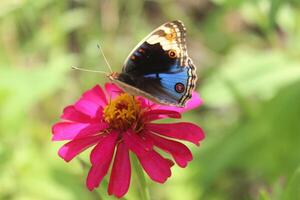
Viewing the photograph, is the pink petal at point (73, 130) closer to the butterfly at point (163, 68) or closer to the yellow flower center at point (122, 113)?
the yellow flower center at point (122, 113)

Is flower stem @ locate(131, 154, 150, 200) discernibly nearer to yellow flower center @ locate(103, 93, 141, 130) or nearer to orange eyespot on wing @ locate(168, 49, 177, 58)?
yellow flower center @ locate(103, 93, 141, 130)

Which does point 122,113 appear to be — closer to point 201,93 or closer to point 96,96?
point 96,96

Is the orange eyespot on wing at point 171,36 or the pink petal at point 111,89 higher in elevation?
the orange eyespot on wing at point 171,36

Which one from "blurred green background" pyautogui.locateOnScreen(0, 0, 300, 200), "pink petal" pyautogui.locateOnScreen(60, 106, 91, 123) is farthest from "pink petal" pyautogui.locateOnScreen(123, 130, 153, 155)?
"blurred green background" pyautogui.locateOnScreen(0, 0, 300, 200)

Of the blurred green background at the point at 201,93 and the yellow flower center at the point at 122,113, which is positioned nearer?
the yellow flower center at the point at 122,113

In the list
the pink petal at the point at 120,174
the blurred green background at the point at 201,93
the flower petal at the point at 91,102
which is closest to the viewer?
the pink petal at the point at 120,174

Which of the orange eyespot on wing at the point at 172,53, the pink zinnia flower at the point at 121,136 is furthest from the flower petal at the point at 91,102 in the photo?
the orange eyespot on wing at the point at 172,53

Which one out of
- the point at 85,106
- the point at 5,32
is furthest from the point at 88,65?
the point at 85,106
